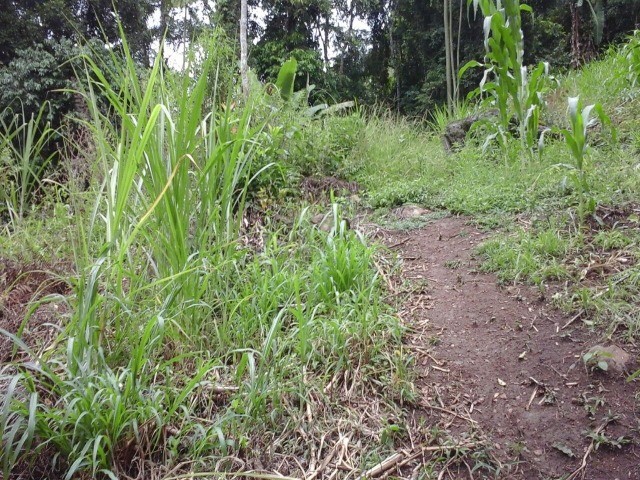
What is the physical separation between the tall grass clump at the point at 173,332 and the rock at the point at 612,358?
727 millimetres

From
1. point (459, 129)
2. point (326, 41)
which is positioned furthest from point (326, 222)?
point (326, 41)

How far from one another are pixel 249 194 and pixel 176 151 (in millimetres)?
1453

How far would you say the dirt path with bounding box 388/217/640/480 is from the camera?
1.31 metres

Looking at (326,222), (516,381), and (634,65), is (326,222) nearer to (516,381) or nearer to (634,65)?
(516,381)

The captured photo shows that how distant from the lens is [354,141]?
13.7 ft

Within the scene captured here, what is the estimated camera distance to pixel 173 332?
5.12 ft

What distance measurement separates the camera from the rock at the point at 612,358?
152cm

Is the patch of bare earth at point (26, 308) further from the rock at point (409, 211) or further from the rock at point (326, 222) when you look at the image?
the rock at point (409, 211)

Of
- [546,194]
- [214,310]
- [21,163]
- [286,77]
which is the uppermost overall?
[286,77]

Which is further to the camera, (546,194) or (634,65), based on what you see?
(634,65)

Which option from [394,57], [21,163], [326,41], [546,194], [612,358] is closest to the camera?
[612,358]

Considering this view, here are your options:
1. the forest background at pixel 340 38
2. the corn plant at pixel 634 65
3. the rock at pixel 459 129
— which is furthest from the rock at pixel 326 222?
the forest background at pixel 340 38

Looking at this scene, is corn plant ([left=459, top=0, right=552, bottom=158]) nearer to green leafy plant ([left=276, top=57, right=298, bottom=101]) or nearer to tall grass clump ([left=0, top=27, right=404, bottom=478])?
tall grass clump ([left=0, top=27, right=404, bottom=478])

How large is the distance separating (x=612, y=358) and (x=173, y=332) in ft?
5.20
